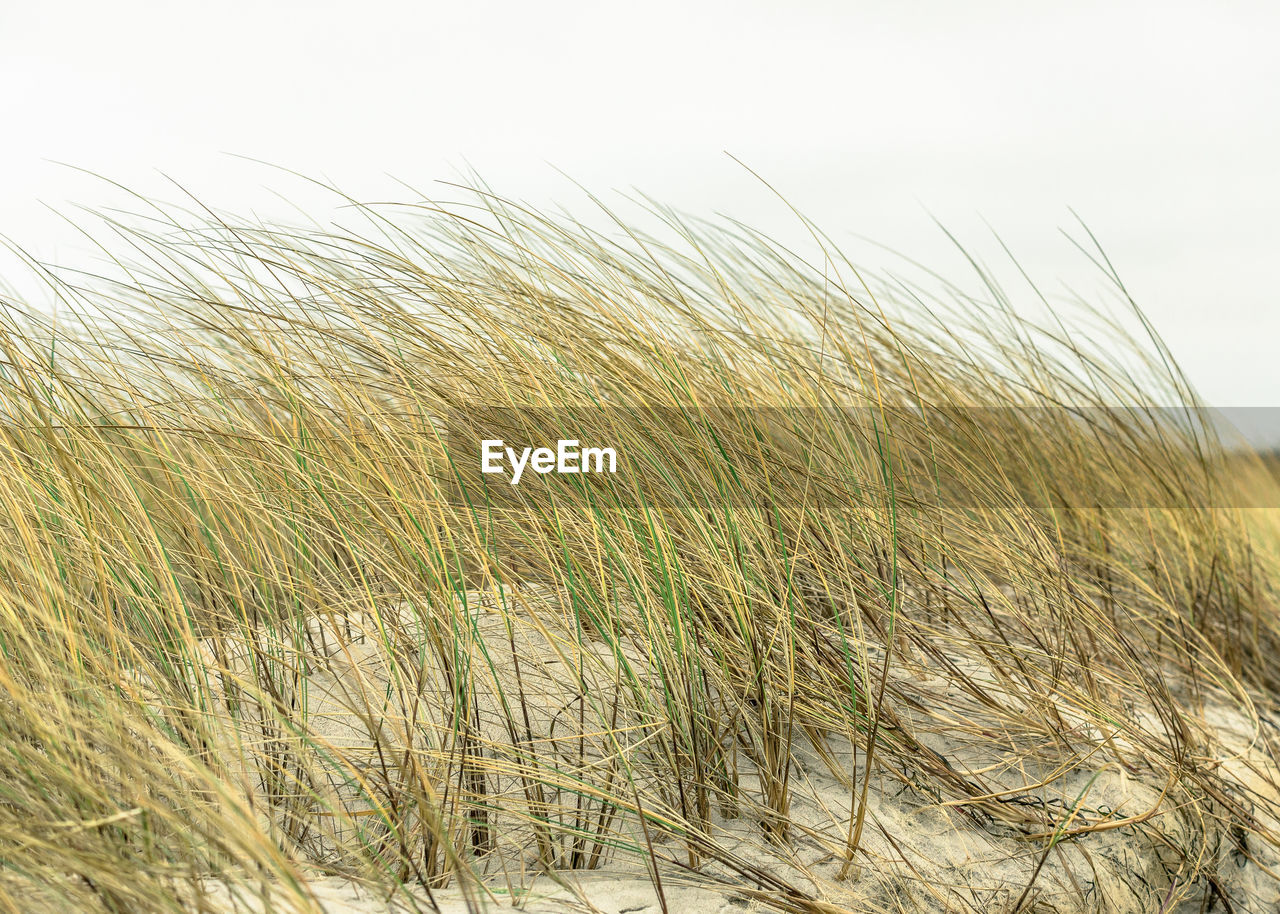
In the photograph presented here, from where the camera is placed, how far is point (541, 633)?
6.20 feet

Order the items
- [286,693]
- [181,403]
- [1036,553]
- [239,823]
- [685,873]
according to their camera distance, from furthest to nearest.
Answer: [1036,553]
[181,403]
[286,693]
[685,873]
[239,823]

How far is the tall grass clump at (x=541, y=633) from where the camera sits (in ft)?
4.66

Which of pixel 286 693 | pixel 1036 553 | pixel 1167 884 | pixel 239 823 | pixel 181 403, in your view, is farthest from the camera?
pixel 1036 553

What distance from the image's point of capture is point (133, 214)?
2359 mm

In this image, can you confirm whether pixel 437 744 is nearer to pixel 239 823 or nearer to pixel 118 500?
pixel 239 823

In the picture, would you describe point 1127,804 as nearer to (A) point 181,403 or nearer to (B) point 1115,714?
(B) point 1115,714

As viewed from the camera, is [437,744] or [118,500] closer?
[437,744]

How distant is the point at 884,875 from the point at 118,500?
1605mm

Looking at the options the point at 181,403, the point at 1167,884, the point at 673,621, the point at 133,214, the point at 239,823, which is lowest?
the point at 1167,884

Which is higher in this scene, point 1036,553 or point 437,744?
point 1036,553

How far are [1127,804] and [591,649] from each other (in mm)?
1124

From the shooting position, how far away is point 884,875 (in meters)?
1.59

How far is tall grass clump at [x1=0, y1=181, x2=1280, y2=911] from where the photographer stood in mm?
1420

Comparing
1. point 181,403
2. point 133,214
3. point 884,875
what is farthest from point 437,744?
point 133,214
